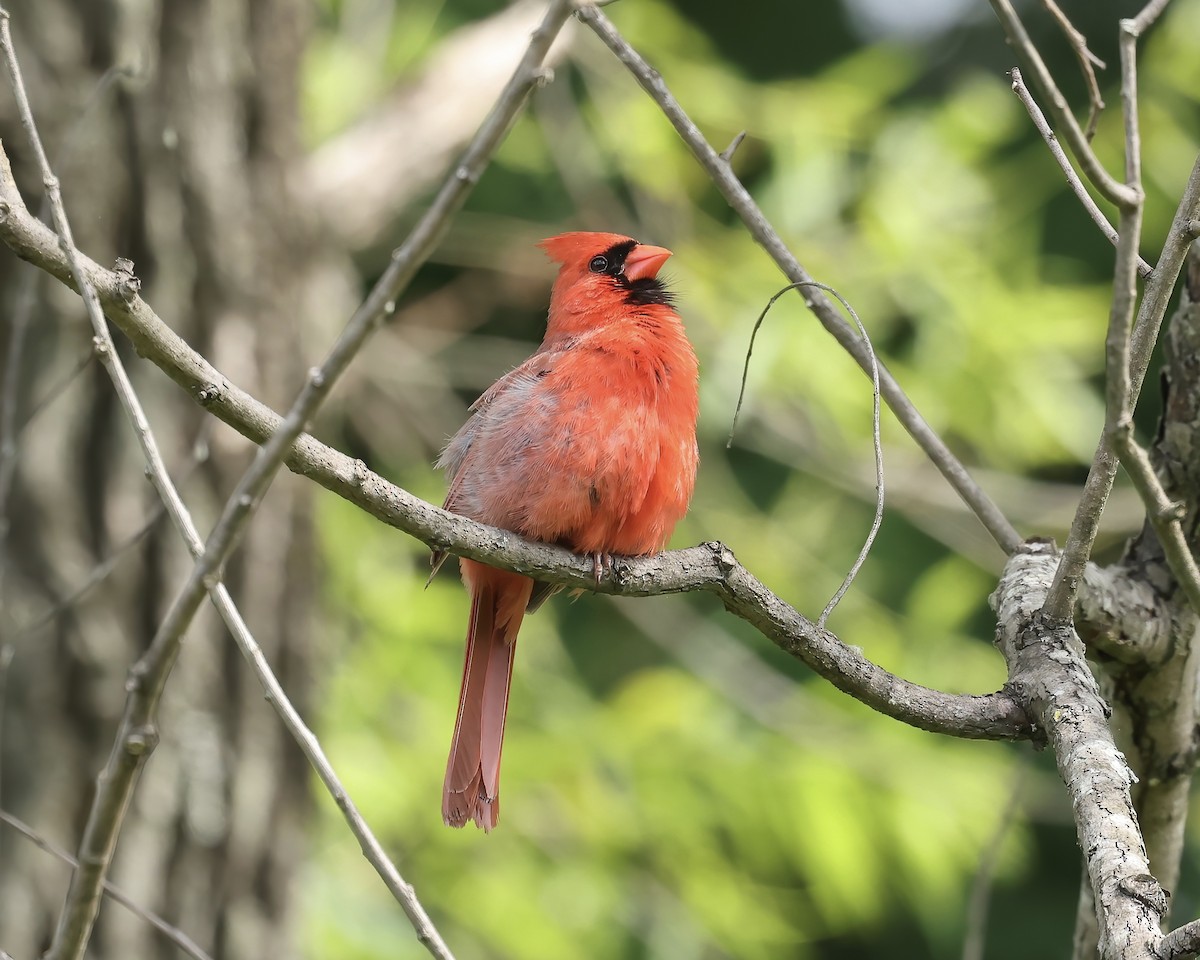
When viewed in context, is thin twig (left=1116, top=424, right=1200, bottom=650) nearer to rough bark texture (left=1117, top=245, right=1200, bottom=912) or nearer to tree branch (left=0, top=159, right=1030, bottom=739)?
tree branch (left=0, top=159, right=1030, bottom=739)

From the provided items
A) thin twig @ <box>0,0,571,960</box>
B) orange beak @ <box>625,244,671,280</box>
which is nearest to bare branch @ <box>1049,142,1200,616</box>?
thin twig @ <box>0,0,571,960</box>

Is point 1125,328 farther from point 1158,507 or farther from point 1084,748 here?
point 1084,748

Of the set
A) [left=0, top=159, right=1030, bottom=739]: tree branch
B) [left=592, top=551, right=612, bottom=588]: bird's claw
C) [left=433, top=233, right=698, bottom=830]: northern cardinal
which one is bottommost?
[left=0, top=159, right=1030, bottom=739]: tree branch

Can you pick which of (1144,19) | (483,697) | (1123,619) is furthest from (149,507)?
(1144,19)

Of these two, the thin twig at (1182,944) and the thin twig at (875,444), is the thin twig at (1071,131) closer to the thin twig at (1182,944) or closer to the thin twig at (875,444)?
the thin twig at (875,444)

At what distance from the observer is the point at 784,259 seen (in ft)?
7.57

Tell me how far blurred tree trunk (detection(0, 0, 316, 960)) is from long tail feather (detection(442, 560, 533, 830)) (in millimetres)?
840

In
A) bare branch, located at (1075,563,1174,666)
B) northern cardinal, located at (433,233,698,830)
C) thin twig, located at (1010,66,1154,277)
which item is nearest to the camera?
thin twig, located at (1010,66,1154,277)

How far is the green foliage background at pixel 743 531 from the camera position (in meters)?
4.79

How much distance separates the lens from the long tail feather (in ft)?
9.15

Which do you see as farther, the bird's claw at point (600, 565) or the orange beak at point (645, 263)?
the orange beak at point (645, 263)

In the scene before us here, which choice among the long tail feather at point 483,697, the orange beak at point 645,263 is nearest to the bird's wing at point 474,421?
the long tail feather at point 483,697

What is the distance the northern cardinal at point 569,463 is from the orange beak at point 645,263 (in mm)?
14

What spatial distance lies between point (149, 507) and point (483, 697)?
113 cm
